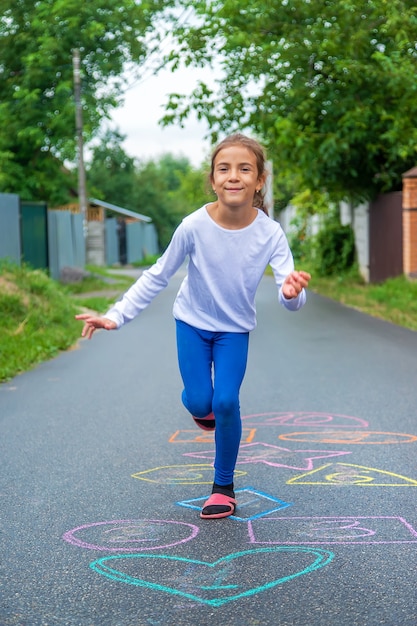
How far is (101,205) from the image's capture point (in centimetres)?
4566

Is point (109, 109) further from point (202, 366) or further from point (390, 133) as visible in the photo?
point (202, 366)

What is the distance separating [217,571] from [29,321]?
9390mm

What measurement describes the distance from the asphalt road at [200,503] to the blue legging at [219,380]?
0.98ft

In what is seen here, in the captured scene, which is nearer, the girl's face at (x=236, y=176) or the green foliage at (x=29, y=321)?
the girl's face at (x=236, y=176)

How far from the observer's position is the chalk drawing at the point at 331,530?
4.06 meters

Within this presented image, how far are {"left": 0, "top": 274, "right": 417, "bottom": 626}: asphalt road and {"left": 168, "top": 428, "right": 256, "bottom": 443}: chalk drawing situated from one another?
2cm

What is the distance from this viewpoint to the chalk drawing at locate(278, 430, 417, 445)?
242 inches

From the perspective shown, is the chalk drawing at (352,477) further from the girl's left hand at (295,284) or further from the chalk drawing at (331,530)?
the girl's left hand at (295,284)

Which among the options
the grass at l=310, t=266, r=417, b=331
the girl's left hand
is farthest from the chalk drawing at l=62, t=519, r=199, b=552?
the grass at l=310, t=266, r=417, b=331

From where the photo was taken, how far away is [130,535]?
4191 millimetres

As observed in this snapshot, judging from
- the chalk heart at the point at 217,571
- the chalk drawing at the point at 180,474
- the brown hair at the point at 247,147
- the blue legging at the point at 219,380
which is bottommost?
the chalk drawing at the point at 180,474

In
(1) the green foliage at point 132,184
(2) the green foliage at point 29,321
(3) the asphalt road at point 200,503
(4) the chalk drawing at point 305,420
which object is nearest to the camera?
(3) the asphalt road at point 200,503

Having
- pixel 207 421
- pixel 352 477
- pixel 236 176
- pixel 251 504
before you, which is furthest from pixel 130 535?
pixel 236 176

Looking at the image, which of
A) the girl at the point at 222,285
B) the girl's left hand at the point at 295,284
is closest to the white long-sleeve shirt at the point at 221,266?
the girl at the point at 222,285
